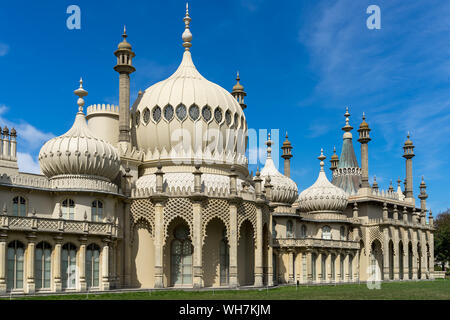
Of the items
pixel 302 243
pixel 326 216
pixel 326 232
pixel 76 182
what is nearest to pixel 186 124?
pixel 76 182

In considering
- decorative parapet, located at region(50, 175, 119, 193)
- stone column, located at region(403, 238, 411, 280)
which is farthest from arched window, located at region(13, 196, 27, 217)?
stone column, located at region(403, 238, 411, 280)

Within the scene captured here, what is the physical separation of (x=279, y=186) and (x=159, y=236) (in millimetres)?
17493

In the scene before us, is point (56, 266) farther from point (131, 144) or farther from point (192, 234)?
point (131, 144)

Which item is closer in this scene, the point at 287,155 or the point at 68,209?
the point at 68,209

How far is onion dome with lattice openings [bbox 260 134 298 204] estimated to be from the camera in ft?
182

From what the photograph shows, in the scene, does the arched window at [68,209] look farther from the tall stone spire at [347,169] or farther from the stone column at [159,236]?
the tall stone spire at [347,169]

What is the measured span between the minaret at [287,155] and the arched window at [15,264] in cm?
3582

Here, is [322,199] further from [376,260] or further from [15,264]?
[15,264]

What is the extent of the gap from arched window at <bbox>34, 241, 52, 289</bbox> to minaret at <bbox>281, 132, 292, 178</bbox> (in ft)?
112

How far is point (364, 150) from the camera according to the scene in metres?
67.2

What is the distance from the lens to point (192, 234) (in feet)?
135

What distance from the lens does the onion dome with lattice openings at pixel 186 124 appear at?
149 ft
